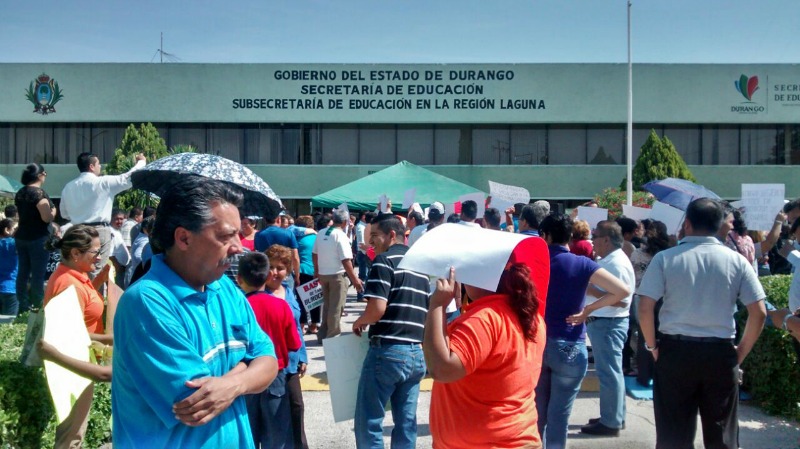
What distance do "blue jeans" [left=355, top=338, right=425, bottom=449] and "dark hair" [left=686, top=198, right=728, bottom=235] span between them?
2.03 meters

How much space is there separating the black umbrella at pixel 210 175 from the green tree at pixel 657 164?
81.2 feet

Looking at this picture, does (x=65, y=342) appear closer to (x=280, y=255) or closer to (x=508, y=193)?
Result: (x=280, y=255)

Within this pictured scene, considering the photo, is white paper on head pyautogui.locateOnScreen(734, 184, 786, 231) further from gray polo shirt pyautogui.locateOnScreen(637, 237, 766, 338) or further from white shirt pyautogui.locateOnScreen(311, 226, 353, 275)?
white shirt pyautogui.locateOnScreen(311, 226, 353, 275)

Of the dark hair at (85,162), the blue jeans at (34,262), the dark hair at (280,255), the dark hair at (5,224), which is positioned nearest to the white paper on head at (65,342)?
the dark hair at (280,255)

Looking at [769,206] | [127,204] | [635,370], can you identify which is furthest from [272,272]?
[127,204]

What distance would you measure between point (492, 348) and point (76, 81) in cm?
3303

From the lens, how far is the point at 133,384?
92.0 inches

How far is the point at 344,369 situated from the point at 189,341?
125 inches

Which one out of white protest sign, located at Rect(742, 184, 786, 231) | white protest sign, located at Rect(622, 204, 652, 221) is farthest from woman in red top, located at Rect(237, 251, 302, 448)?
white protest sign, located at Rect(622, 204, 652, 221)

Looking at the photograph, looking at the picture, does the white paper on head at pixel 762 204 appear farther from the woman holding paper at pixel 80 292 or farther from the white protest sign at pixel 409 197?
the white protest sign at pixel 409 197

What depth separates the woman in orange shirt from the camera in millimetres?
3150

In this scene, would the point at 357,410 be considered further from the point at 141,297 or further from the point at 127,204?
the point at 127,204

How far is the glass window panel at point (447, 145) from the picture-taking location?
3286 cm

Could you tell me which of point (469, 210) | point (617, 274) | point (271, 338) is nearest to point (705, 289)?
point (617, 274)
